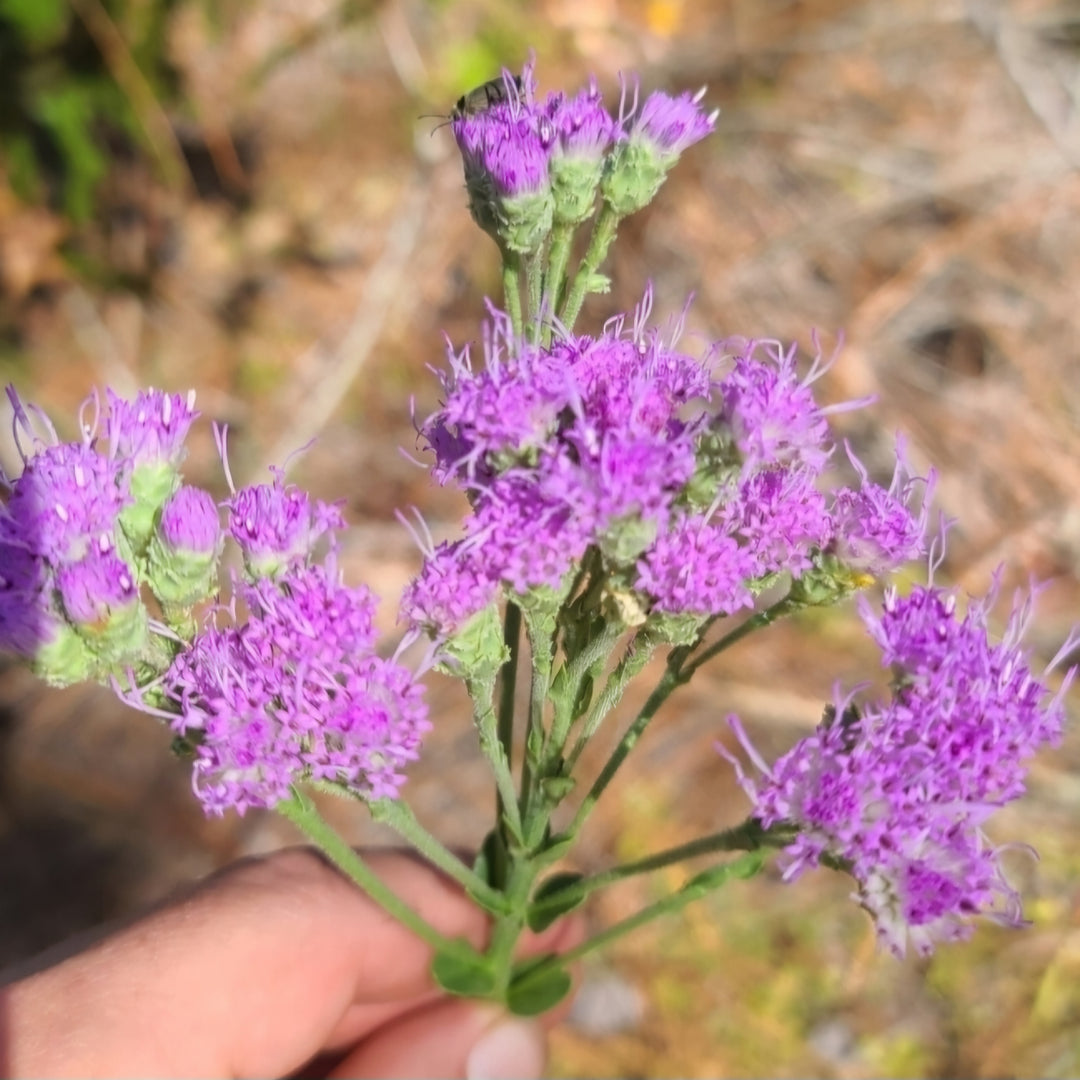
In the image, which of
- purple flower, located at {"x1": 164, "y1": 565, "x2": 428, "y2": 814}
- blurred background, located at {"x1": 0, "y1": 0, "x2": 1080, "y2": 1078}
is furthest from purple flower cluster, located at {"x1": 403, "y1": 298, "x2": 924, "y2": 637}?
blurred background, located at {"x1": 0, "y1": 0, "x2": 1080, "y2": 1078}

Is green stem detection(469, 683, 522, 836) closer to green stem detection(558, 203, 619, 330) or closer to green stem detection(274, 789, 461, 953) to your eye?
green stem detection(274, 789, 461, 953)

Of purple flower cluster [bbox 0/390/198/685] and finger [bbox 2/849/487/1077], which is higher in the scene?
purple flower cluster [bbox 0/390/198/685]

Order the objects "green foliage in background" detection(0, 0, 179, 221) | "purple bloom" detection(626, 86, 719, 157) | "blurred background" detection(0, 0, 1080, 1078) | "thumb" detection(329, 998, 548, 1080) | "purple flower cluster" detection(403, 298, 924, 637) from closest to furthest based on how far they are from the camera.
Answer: "purple flower cluster" detection(403, 298, 924, 637) < "purple bloom" detection(626, 86, 719, 157) < "thumb" detection(329, 998, 548, 1080) < "blurred background" detection(0, 0, 1080, 1078) < "green foliage in background" detection(0, 0, 179, 221)

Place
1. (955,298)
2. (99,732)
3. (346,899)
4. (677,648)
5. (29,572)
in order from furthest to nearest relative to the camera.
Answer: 1. (955,298)
2. (99,732)
3. (346,899)
4. (677,648)
5. (29,572)

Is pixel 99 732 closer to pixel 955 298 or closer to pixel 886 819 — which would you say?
pixel 886 819

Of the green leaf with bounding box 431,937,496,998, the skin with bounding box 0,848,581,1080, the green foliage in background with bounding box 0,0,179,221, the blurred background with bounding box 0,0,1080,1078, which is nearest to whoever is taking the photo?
the skin with bounding box 0,848,581,1080

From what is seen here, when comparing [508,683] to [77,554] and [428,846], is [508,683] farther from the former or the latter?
[77,554]

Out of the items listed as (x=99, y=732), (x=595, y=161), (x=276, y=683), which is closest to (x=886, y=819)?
(x=276, y=683)
